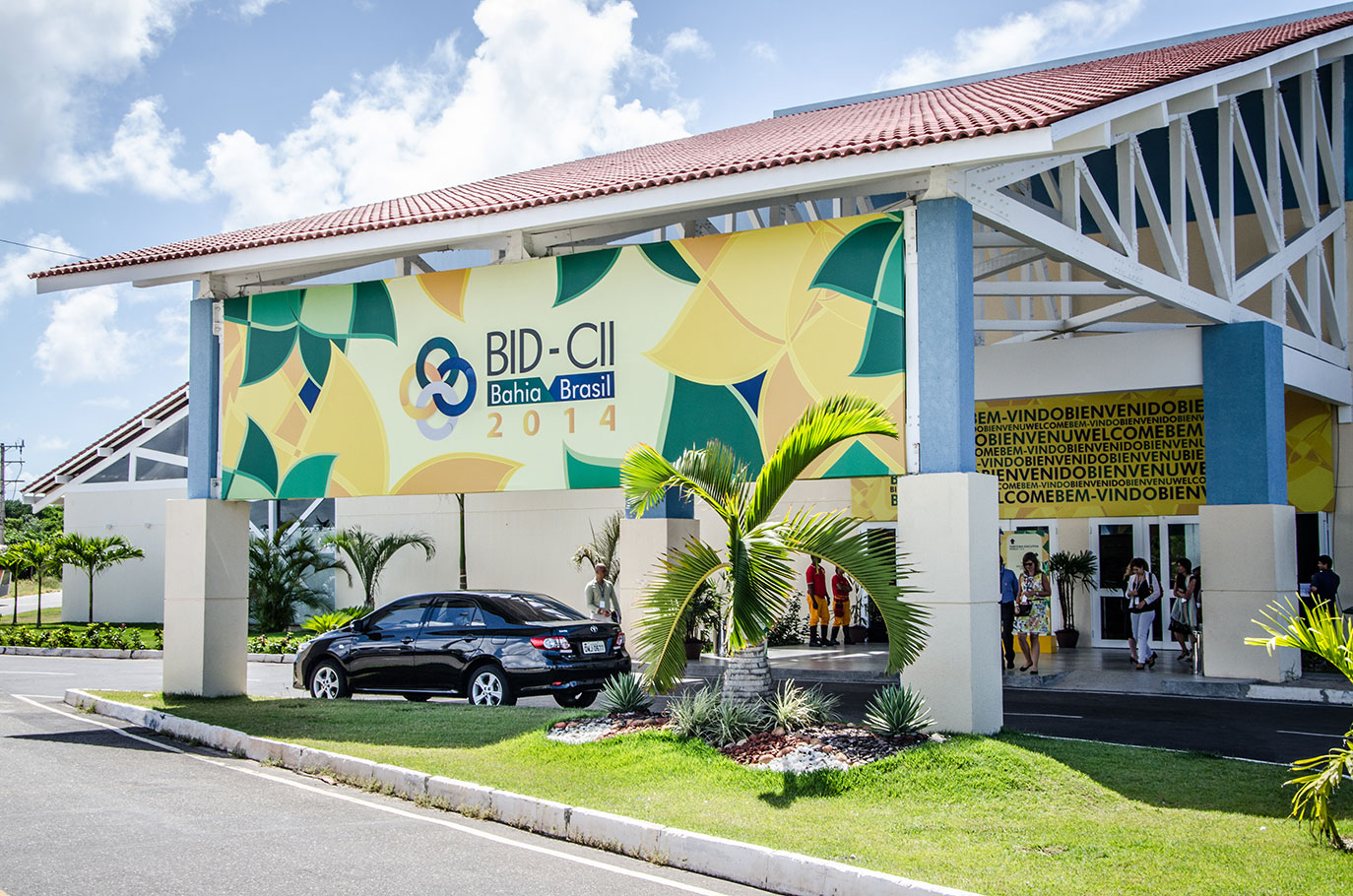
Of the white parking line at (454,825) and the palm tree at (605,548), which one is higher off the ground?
the palm tree at (605,548)

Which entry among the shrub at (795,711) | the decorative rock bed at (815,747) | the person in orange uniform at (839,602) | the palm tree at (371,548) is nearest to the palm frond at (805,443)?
the shrub at (795,711)

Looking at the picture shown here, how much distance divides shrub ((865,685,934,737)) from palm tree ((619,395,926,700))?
317 millimetres

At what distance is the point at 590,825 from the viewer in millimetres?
8062

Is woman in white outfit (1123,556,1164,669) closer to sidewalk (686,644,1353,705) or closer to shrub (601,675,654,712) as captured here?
sidewalk (686,644,1353,705)

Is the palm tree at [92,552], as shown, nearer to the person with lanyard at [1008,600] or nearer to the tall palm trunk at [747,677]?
the person with lanyard at [1008,600]

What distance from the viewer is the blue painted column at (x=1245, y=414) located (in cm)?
1596

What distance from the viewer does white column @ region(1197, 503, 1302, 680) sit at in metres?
15.7

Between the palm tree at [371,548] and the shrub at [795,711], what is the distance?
19293mm

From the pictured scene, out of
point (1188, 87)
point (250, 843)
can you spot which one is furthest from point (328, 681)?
point (1188, 87)

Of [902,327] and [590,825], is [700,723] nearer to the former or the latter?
[590,825]

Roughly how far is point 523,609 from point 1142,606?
375 inches

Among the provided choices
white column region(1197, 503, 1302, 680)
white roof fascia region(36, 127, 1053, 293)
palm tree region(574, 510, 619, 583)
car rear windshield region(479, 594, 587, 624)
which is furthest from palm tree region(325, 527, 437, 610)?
white column region(1197, 503, 1302, 680)

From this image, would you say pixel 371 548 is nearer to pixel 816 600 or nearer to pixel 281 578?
pixel 281 578

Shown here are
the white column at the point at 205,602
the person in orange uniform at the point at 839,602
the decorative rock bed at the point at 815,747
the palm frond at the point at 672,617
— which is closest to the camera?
the decorative rock bed at the point at 815,747
